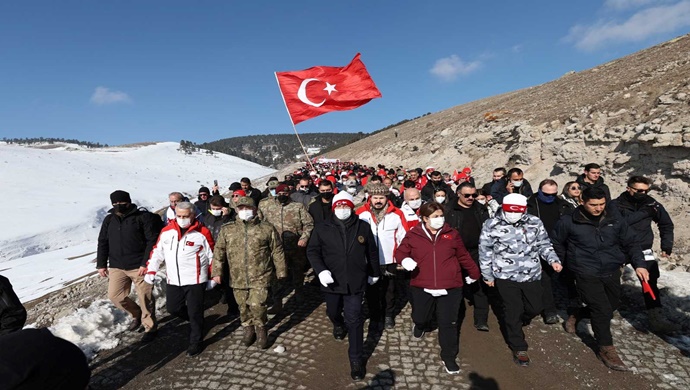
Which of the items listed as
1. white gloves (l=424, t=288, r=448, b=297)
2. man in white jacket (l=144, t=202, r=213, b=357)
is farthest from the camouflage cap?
white gloves (l=424, t=288, r=448, b=297)

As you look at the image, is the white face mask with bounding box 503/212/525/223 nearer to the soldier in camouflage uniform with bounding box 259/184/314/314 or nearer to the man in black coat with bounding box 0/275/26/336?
the soldier in camouflage uniform with bounding box 259/184/314/314

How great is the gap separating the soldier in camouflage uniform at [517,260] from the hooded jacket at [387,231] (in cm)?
130

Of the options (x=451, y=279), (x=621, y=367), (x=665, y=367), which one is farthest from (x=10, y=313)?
(x=665, y=367)

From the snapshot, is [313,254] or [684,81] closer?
[313,254]

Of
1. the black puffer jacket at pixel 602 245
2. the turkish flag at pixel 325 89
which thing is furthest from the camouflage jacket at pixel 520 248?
the turkish flag at pixel 325 89

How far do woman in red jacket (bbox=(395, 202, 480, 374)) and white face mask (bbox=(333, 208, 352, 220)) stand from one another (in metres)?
0.87

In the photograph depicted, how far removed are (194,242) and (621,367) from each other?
5.63 meters

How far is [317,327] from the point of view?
540 centimetres

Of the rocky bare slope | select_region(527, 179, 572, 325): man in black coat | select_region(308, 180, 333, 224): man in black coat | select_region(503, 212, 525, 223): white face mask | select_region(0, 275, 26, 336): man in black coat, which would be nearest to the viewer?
select_region(0, 275, 26, 336): man in black coat

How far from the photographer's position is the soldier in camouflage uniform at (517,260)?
426cm

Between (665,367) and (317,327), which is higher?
(317,327)

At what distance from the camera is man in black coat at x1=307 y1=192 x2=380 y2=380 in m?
4.14

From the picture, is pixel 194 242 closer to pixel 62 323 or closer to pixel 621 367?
pixel 62 323

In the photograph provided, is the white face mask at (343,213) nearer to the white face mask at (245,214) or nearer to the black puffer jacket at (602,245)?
the white face mask at (245,214)
